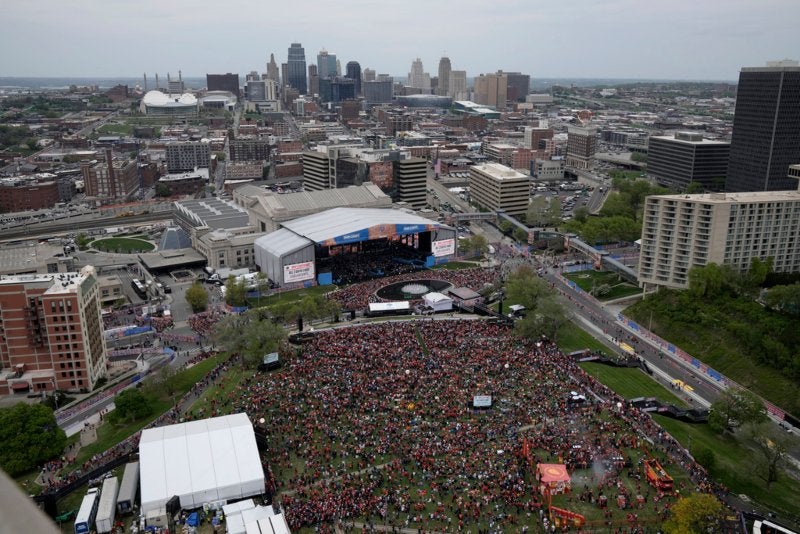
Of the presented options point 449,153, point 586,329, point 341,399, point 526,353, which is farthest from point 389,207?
point 449,153

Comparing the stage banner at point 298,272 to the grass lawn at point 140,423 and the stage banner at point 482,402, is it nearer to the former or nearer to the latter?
the grass lawn at point 140,423

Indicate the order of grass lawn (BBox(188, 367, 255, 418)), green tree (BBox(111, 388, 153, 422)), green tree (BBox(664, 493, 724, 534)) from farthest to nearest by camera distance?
1. green tree (BBox(111, 388, 153, 422))
2. grass lawn (BBox(188, 367, 255, 418))
3. green tree (BBox(664, 493, 724, 534))

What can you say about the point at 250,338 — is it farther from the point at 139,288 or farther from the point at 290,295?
the point at 139,288

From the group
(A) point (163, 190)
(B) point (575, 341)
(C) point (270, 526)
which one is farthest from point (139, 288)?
(A) point (163, 190)

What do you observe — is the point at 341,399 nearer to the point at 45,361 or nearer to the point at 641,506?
the point at 641,506

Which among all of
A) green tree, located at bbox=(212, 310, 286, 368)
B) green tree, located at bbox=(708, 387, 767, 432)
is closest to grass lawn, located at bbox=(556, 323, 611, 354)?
green tree, located at bbox=(708, 387, 767, 432)

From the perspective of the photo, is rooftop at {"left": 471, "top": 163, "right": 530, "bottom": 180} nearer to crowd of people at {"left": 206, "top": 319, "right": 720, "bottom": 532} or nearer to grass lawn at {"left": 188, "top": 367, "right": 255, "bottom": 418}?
crowd of people at {"left": 206, "top": 319, "right": 720, "bottom": 532}

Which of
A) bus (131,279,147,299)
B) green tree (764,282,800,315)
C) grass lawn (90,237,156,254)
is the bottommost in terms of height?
grass lawn (90,237,156,254)

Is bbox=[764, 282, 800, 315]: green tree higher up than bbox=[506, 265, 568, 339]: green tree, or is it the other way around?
bbox=[764, 282, 800, 315]: green tree

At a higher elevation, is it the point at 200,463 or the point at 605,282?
the point at 200,463
